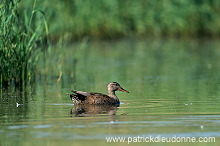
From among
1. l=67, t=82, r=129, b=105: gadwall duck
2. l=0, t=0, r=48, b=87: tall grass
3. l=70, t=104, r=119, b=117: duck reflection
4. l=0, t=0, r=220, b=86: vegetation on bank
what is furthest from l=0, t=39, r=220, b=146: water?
l=0, t=0, r=220, b=86: vegetation on bank

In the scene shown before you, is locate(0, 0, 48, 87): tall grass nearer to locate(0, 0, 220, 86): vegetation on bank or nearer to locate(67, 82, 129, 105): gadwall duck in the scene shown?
locate(67, 82, 129, 105): gadwall duck

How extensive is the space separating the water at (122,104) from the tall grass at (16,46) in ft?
1.38

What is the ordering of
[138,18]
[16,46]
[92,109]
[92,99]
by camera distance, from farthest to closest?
[138,18] → [16,46] → [92,99] → [92,109]

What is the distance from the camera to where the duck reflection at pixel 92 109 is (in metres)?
9.46

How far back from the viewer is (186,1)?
28469 mm

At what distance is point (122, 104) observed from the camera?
1066cm

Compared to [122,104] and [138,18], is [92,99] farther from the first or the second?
[138,18]

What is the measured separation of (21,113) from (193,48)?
1629 cm

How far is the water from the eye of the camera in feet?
25.0

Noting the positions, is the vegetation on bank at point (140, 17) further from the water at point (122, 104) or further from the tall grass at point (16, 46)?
the tall grass at point (16, 46)

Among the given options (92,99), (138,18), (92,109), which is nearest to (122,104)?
(92,99)

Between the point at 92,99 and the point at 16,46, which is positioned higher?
the point at 16,46

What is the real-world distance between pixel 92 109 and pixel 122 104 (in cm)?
81

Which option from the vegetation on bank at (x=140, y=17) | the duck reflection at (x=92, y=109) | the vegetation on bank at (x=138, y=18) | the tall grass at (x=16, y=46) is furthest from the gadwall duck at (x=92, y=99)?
the vegetation on bank at (x=140, y=17)
